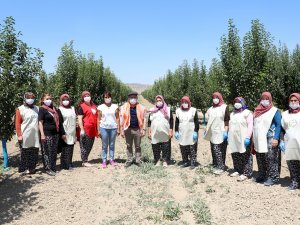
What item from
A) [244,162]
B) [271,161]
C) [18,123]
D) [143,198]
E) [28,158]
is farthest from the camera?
[28,158]

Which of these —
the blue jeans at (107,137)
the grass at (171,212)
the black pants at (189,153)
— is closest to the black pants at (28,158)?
the blue jeans at (107,137)

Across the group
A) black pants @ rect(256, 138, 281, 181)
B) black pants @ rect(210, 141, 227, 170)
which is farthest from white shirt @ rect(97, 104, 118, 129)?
black pants @ rect(256, 138, 281, 181)

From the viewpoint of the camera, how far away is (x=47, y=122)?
774cm

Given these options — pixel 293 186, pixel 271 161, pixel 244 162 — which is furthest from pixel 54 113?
pixel 293 186

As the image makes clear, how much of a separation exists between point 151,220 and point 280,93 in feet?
30.4

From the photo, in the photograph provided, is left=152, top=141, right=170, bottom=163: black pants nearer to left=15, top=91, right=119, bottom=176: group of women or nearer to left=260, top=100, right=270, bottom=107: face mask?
left=15, top=91, right=119, bottom=176: group of women

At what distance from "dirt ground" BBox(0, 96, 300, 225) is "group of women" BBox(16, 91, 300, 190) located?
0.38 metres

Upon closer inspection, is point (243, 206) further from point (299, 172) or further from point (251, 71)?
point (251, 71)

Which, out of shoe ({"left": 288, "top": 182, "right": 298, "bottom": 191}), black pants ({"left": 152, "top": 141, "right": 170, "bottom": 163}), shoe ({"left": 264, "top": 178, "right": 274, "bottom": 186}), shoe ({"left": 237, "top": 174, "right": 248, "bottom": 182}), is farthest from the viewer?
black pants ({"left": 152, "top": 141, "right": 170, "bottom": 163})

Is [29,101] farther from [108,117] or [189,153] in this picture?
[189,153]

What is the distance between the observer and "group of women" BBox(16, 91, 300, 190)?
21.4 feet

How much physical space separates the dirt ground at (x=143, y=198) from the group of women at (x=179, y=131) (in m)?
0.38

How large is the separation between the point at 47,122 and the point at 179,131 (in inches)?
125

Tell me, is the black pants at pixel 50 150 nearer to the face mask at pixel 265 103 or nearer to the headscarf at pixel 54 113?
the headscarf at pixel 54 113
